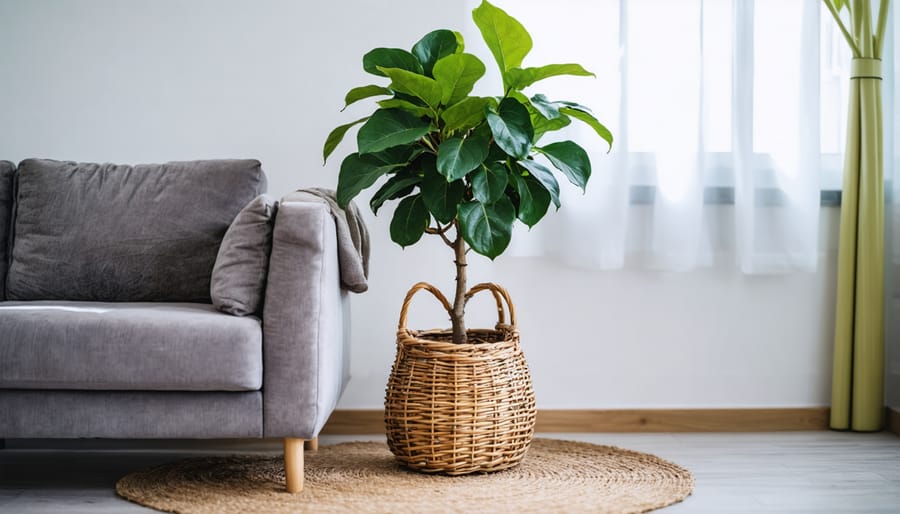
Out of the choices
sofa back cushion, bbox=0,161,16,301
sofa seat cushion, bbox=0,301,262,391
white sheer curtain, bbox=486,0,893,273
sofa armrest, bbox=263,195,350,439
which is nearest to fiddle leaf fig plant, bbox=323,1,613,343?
sofa armrest, bbox=263,195,350,439

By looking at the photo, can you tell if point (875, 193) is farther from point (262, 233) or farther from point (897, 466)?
point (262, 233)

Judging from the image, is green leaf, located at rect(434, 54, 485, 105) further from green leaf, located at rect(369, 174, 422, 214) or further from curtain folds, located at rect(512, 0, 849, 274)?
curtain folds, located at rect(512, 0, 849, 274)

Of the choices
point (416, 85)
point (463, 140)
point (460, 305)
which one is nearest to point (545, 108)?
point (463, 140)

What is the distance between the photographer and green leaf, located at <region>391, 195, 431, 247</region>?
2135 mm

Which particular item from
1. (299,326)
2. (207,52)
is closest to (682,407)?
(299,326)

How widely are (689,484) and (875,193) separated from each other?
1.23m

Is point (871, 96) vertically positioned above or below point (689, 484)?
→ above

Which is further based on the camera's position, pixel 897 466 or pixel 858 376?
pixel 858 376

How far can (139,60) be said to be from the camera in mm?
2750

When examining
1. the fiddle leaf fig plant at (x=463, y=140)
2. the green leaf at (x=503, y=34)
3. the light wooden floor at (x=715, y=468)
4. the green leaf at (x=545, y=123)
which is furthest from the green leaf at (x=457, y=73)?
the light wooden floor at (x=715, y=468)

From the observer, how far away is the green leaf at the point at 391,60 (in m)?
2.09

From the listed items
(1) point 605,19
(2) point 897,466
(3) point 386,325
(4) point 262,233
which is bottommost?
(2) point 897,466

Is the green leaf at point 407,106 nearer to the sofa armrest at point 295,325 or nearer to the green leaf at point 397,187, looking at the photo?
the green leaf at point 397,187

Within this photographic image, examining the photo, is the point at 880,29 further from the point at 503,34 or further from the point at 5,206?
the point at 5,206
